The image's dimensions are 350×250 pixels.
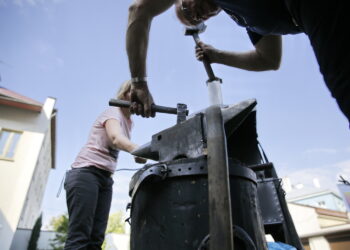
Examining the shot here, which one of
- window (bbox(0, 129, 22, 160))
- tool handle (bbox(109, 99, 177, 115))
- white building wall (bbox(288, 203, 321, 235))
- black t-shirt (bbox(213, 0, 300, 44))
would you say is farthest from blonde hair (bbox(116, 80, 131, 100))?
white building wall (bbox(288, 203, 321, 235))

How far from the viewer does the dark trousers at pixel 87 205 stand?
158cm

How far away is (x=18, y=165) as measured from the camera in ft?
34.1

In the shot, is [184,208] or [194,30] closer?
[184,208]

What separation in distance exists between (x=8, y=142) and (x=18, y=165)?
1.26 m

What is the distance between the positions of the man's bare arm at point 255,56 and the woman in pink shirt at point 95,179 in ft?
2.79

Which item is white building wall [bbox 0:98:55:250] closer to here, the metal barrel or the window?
the window

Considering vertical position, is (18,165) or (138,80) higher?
(18,165)

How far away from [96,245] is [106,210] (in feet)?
0.87

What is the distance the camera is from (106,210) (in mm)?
1939

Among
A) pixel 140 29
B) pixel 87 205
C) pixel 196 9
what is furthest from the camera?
pixel 87 205

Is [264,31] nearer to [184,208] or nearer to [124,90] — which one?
[184,208]

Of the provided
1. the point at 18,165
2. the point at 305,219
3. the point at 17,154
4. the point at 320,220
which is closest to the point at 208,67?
the point at 18,165

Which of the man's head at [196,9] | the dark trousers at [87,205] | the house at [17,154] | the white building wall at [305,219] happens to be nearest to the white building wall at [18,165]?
the house at [17,154]

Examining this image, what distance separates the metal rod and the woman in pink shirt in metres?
0.83
